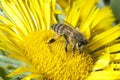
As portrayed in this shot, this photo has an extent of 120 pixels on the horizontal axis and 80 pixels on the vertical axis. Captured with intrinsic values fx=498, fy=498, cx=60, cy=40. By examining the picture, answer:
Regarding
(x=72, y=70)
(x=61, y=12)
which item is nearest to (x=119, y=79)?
(x=72, y=70)

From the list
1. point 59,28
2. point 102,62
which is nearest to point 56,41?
point 59,28

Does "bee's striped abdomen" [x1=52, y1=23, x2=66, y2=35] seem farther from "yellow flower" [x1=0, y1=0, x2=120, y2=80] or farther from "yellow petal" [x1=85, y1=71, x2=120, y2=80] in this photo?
"yellow petal" [x1=85, y1=71, x2=120, y2=80]

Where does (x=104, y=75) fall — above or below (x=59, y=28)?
below

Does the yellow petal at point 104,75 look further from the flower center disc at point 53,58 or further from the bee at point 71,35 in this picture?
the bee at point 71,35

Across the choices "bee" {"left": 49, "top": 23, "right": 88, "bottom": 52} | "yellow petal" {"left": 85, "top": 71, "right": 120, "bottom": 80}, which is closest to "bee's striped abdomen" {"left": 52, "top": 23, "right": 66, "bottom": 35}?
"bee" {"left": 49, "top": 23, "right": 88, "bottom": 52}

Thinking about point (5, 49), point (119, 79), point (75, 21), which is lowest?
point (119, 79)

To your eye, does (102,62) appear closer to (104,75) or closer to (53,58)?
(104,75)

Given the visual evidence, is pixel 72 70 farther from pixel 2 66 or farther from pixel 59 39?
pixel 2 66

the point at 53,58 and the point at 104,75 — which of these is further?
the point at 104,75
